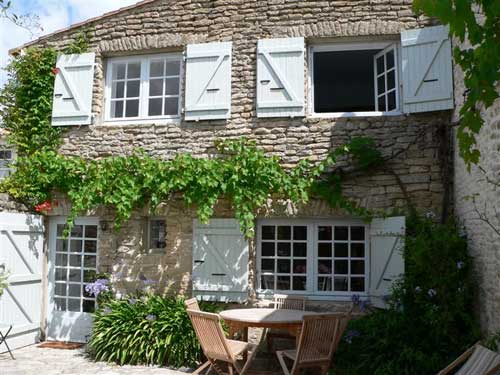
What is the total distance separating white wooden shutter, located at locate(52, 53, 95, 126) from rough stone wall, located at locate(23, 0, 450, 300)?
0.13 metres

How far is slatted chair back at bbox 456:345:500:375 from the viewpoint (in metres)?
3.50

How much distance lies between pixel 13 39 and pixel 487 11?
7.46 meters

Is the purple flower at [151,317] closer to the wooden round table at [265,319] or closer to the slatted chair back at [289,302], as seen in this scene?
the wooden round table at [265,319]

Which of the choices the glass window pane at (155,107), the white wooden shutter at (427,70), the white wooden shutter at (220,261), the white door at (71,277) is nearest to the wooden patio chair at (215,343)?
the white wooden shutter at (220,261)

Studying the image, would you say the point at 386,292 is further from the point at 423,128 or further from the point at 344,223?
the point at 423,128

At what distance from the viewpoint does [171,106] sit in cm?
705

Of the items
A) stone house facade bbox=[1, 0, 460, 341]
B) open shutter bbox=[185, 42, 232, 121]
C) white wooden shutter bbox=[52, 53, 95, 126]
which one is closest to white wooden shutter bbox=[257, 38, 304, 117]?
stone house facade bbox=[1, 0, 460, 341]

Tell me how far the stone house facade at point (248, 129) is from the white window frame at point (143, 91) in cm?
2

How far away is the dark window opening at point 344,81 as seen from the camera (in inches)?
309

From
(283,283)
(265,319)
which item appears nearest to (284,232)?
(283,283)

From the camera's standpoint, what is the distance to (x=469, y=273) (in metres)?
5.07

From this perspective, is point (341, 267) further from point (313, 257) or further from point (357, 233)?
point (357, 233)

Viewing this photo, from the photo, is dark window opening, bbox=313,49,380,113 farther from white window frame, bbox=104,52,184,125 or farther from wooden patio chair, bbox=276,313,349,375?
wooden patio chair, bbox=276,313,349,375

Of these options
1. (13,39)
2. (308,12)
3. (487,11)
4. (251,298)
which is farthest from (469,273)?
Answer: (13,39)
